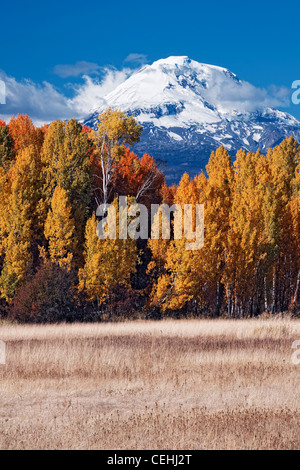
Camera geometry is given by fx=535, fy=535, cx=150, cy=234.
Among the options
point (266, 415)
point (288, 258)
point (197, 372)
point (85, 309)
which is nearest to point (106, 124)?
point (85, 309)

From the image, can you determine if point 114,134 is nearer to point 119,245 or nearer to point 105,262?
point 119,245

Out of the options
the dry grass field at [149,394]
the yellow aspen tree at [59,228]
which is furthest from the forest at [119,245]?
the dry grass field at [149,394]

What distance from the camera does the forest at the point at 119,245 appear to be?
31641mm

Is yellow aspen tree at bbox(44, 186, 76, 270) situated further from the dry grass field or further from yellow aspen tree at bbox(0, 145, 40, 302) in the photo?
the dry grass field

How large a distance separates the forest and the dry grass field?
1166 cm

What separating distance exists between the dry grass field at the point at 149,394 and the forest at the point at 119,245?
1166 cm

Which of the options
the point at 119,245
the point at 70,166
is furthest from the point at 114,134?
the point at 119,245

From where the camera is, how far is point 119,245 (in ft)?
107

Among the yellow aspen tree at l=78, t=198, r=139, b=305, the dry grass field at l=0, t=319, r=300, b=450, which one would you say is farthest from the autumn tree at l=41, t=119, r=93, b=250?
the dry grass field at l=0, t=319, r=300, b=450

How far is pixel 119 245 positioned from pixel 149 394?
2093 cm

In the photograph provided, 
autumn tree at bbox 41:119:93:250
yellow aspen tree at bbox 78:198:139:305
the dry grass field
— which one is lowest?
the dry grass field

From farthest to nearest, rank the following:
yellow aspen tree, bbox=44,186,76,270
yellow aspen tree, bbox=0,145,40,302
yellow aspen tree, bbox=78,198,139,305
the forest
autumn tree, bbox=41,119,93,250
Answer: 1. autumn tree, bbox=41,119,93,250
2. yellow aspen tree, bbox=44,186,76,270
3. yellow aspen tree, bbox=78,198,139,305
4. the forest
5. yellow aspen tree, bbox=0,145,40,302

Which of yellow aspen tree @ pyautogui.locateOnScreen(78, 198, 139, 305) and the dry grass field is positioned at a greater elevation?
yellow aspen tree @ pyautogui.locateOnScreen(78, 198, 139, 305)

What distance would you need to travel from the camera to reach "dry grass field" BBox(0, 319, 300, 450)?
8789mm
